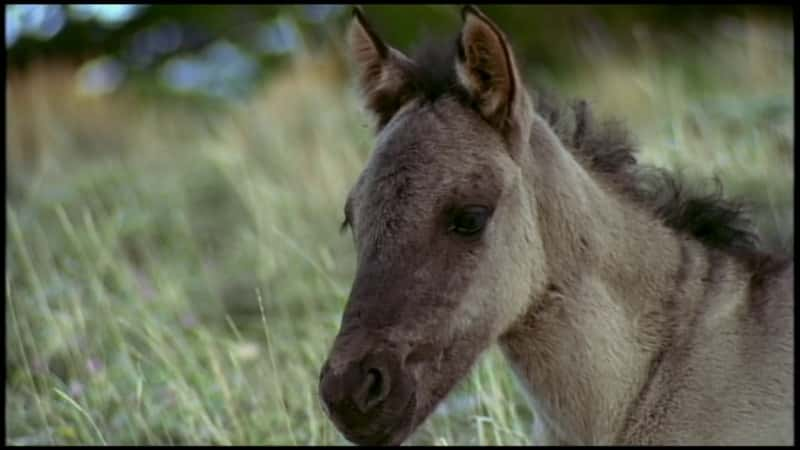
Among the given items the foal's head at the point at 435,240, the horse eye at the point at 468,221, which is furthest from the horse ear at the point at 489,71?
the horse eye at the point at 468,221

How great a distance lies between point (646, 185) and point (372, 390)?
117 centimetres

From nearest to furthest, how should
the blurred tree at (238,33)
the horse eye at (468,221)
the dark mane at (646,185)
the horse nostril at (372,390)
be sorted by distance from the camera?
the horse nostril at (372,390) → the horse eye at (468,221) → the dark mane at (646,185) → the blurred tree at (238,33)

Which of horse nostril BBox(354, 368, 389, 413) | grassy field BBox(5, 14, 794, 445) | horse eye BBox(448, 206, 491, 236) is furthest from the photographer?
grassy field BBox(5, 14, 794, 445)

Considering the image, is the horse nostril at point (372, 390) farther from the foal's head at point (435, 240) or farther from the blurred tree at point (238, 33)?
the blurred tree at point (238, 33)

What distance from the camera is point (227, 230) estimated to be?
320 inches

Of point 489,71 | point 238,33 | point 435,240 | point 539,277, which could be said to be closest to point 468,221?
point 435,240

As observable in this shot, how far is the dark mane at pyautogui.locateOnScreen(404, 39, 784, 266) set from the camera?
3.47 metres

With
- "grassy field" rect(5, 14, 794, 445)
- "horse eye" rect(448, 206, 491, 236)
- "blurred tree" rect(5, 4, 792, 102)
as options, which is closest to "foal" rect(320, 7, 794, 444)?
"horse eye" rect(448, 206, 491, 236)

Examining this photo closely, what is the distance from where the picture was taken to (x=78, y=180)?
9172 millimetres

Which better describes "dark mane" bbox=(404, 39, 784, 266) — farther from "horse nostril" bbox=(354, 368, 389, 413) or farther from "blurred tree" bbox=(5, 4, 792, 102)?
"blurred tree" bbox=(5, 4, 792, 102)

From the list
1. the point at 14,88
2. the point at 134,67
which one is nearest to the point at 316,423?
the point at 14,88

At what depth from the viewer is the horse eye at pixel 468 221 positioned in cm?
298

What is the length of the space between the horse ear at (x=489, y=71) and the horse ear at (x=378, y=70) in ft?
0.67

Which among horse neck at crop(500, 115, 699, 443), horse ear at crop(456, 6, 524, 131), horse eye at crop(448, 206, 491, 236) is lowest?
horse neck at crop(500, 115, 699, 443)
